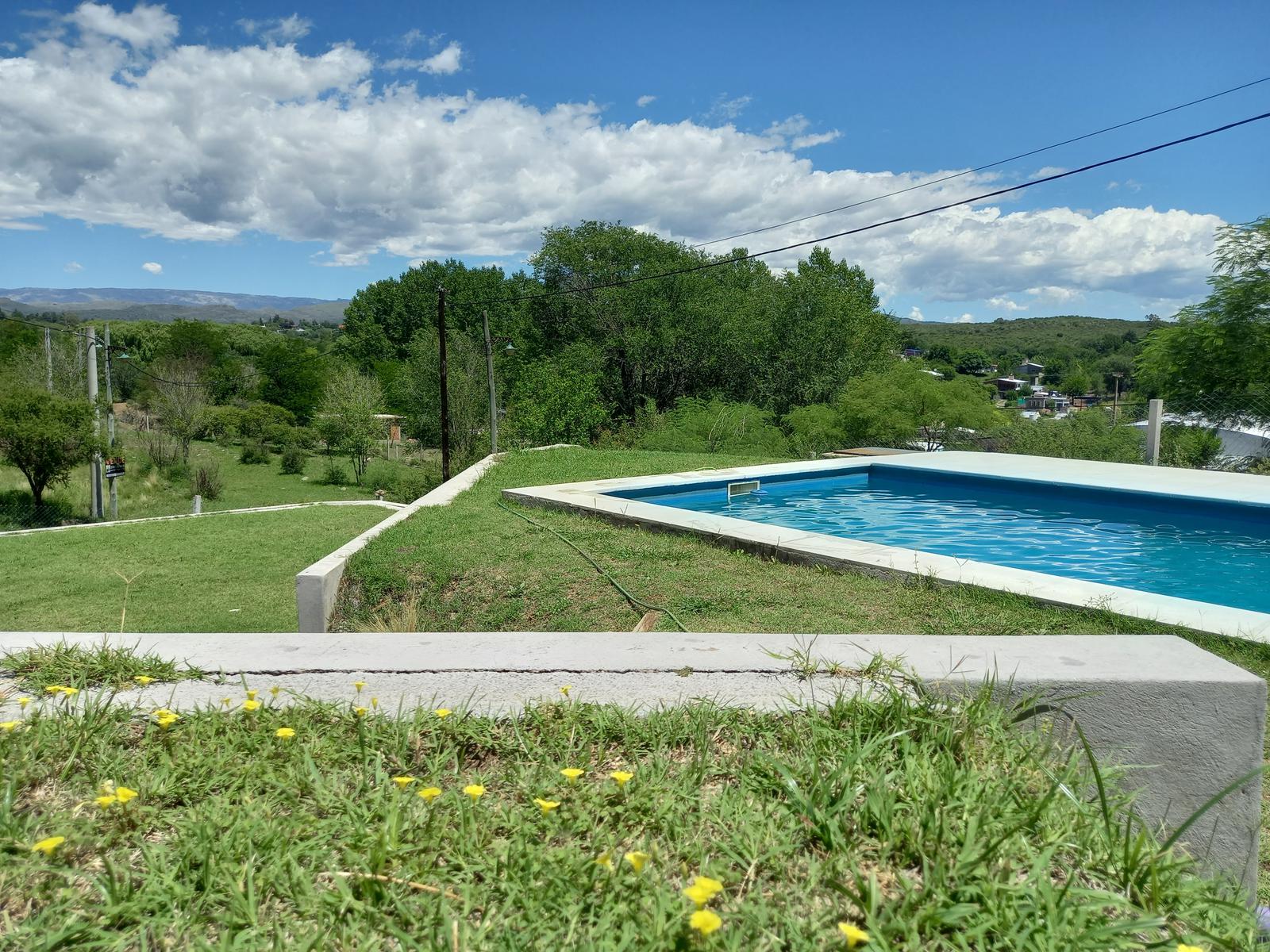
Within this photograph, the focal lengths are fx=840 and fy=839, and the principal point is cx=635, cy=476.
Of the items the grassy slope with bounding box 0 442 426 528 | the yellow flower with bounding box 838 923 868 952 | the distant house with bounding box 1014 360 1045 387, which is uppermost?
the distant house with bounding box 1014 360 1045 387

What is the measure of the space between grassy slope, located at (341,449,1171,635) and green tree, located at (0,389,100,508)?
20933 mm

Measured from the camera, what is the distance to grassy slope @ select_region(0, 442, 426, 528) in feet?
93.4

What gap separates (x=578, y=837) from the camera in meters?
1.62

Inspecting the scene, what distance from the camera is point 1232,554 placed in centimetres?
798

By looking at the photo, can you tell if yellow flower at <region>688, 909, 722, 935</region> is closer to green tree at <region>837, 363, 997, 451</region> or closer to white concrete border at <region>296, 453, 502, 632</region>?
white concrete border at <region>296, 453, 502, 632</region>

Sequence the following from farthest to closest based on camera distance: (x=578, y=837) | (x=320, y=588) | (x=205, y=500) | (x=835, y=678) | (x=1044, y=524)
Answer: (x=205, y=500) → (x=1044, y=524) → (x=320, y=588) → (x=835, y=678) → (x=578, y=837)

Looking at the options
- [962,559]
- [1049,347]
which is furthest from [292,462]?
[1049,347]

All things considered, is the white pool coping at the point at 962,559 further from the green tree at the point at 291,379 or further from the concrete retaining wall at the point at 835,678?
the green tree at the point at 291,379

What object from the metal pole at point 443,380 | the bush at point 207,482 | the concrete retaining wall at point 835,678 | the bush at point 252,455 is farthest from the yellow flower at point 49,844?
the bush at point 252,455

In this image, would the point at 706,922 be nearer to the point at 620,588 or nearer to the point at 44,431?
the point at 620,588

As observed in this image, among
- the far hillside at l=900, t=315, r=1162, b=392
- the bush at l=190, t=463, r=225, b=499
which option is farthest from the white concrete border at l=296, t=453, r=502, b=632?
the far hillside at l=900, t=315, r=1162, b=392

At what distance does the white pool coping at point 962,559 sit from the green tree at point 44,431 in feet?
66.2

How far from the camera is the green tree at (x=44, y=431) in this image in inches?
919

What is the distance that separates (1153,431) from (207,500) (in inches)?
1190
